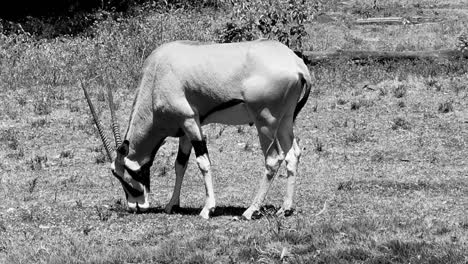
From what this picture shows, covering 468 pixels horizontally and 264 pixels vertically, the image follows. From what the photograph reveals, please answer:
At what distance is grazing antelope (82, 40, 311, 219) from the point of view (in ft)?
33.4

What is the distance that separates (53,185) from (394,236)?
557cm

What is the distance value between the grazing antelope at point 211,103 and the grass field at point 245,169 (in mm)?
495

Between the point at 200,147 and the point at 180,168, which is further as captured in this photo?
the point at 180,168

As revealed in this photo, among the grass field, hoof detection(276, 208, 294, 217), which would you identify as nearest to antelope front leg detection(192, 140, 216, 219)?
the grass field

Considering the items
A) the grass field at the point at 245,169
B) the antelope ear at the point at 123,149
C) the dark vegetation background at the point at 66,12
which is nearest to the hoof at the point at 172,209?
the grass field at the point at 245,169

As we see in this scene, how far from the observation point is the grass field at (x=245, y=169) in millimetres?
8906

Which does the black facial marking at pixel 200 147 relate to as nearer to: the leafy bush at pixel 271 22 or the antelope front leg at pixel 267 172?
the antelope front leg at pixel 267 172

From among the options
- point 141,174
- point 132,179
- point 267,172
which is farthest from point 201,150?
point 132,179

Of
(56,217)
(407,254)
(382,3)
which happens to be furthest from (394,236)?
(382,3)

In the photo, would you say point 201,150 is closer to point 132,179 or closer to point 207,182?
point 207,182

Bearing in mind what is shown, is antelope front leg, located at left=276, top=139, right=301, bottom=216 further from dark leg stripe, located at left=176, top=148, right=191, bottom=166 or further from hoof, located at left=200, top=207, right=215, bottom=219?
dark leg stripe, located at left=176, top=148, right=191, bottom=166

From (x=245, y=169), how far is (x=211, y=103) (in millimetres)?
3151

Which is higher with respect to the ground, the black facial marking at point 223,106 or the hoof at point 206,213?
the black facial marking at point 223,106

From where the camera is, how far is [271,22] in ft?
63.6
